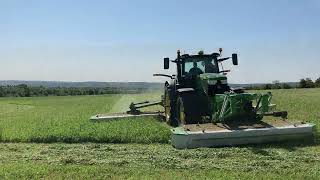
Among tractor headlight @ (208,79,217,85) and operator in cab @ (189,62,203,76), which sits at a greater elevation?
operator in cab @ (189,62,203,76)

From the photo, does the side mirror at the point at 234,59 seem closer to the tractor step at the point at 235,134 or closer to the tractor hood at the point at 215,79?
the tractor hood at the point at 215,79

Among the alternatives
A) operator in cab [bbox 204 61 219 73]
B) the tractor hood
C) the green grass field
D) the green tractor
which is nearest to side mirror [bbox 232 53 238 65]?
the green tractor

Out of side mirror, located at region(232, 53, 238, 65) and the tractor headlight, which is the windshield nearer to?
side mirror, located at region(232, 53, 238, 65)

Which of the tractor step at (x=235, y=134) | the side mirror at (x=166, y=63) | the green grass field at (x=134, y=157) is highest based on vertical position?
the side mirror at (x=166, y=63)

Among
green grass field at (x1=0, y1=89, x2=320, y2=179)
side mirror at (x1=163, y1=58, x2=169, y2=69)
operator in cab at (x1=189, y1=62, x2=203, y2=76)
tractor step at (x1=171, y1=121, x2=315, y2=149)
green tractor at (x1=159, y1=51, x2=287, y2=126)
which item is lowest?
green grass field at (x1=0, y1=89, x2=320, y2=179)

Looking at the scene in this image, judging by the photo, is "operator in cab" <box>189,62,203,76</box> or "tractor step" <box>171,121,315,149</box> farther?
"operator in cab" <box>189,62,203,76</box>

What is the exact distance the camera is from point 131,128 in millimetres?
13492

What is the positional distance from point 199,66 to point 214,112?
2.52 metres

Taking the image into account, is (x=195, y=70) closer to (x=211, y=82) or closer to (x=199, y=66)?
(x=199, y=66)

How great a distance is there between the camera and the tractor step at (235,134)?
10984 mm

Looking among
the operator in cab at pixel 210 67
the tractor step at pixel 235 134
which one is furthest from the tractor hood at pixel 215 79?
the tractor step at pixel 235 134

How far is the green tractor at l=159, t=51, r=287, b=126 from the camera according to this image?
478 inches

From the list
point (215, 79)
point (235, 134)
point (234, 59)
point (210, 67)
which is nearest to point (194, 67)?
point (210, 67)

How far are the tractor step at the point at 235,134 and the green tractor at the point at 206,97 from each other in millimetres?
580
